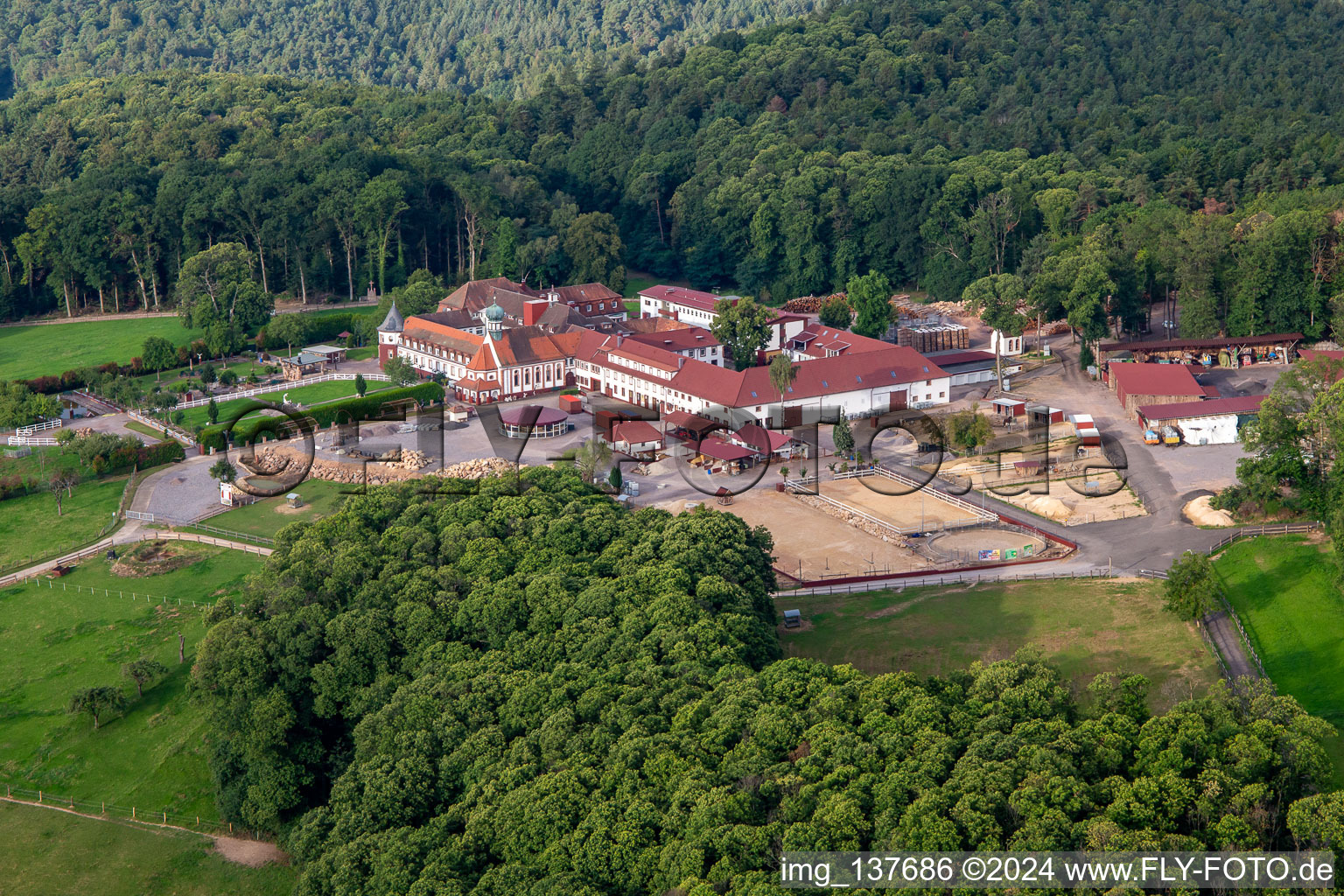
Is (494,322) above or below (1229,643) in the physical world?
above

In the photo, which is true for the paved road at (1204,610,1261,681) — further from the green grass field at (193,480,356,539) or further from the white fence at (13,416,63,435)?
the white fence at (13,416,63,435)

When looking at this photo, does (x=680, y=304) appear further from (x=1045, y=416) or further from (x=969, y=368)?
(x=1045, y=416)

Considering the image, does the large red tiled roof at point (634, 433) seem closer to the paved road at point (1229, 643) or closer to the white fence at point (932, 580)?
the white fence at point (932, 580)

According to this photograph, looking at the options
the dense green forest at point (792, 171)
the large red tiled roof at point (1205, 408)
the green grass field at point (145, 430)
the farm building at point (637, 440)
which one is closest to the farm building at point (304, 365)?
the green grass field at point (145, 430)

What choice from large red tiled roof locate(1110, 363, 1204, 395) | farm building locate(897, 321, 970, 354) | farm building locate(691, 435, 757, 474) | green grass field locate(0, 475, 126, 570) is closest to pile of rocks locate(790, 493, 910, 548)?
farm building locate(691, 435, 757, 474)

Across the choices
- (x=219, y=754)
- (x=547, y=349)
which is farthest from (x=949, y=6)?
(x=219, y=754)

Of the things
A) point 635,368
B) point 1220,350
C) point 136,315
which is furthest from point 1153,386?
point 136,315
